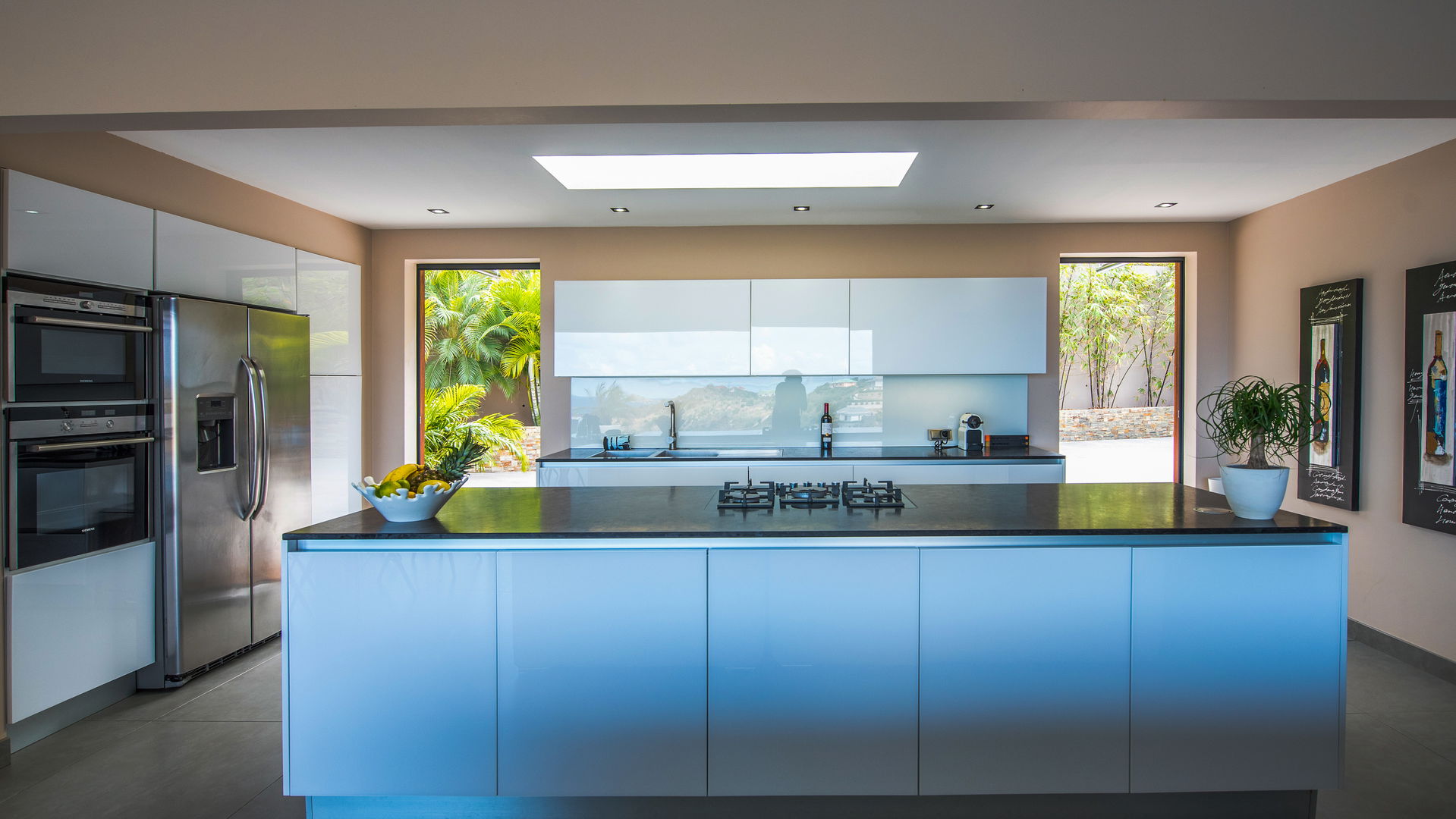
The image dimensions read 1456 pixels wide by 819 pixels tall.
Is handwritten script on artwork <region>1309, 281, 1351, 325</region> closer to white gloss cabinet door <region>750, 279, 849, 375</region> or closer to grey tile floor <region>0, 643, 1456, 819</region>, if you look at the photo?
grey tile floor <region>0, 643, 1456, 819</region>

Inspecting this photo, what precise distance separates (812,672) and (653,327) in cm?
308

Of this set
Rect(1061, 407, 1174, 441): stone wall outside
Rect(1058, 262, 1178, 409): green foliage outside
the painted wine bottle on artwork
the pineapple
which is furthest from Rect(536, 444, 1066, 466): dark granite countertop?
the pineapple

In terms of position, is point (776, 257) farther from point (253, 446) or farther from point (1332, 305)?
point (253, 446)

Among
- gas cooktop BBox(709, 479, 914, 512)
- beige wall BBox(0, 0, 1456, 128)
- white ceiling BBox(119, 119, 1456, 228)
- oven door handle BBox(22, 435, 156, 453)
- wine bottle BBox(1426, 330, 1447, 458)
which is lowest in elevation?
gas cooktop BBox(709, 479, 914, 512)

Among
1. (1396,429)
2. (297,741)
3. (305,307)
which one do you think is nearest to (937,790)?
(297,741)

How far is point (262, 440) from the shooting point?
3.77 meters

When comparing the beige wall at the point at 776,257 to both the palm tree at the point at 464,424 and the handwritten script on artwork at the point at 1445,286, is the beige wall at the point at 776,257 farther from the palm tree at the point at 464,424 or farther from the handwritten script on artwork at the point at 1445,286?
the handwritten script on artwork at the point at 1445,286

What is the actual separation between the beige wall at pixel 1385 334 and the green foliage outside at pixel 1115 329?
1475mm

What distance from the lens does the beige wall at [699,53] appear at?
2.06m

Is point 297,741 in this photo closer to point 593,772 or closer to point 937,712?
point 593,772

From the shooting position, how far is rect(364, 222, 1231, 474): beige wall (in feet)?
16.9

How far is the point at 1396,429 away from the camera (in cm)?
373

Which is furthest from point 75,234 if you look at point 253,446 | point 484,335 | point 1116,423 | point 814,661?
point 1116,423

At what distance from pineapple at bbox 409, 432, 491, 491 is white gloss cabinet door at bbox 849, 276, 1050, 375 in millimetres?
2920
